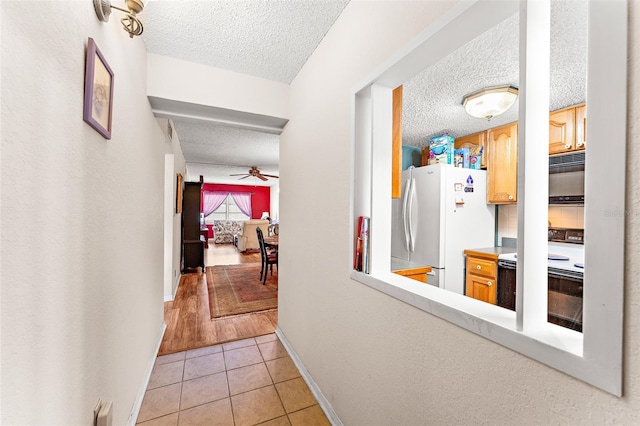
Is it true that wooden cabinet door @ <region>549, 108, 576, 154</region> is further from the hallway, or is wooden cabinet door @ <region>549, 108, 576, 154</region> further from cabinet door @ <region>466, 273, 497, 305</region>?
the hallway

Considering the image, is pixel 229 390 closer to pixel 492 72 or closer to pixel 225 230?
pixel 492 72

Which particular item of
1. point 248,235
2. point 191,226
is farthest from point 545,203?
point 248,235

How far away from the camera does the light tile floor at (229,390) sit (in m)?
1.56

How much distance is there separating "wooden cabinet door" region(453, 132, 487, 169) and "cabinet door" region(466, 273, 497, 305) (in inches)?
53.5

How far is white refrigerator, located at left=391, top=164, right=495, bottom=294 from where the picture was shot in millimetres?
2744

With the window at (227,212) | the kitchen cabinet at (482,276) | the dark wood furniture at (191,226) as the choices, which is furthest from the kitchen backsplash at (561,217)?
the window at (227,212)

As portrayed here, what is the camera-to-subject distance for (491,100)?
2.02m

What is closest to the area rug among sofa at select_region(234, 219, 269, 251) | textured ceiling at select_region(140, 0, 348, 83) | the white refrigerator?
the white refrigerator

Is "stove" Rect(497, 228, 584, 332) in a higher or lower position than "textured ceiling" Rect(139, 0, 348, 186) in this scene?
lower

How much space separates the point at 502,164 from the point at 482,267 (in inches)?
47.9

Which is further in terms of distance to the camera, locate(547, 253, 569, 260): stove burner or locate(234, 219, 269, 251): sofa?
locate(234, 219, 269, 251): sofa

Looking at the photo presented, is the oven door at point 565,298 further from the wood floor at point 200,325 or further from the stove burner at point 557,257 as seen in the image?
the wood floor at point 200,325

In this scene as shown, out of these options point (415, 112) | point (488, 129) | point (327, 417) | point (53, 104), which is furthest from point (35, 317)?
point (488, 129)

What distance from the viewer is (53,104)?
704 millimetres
